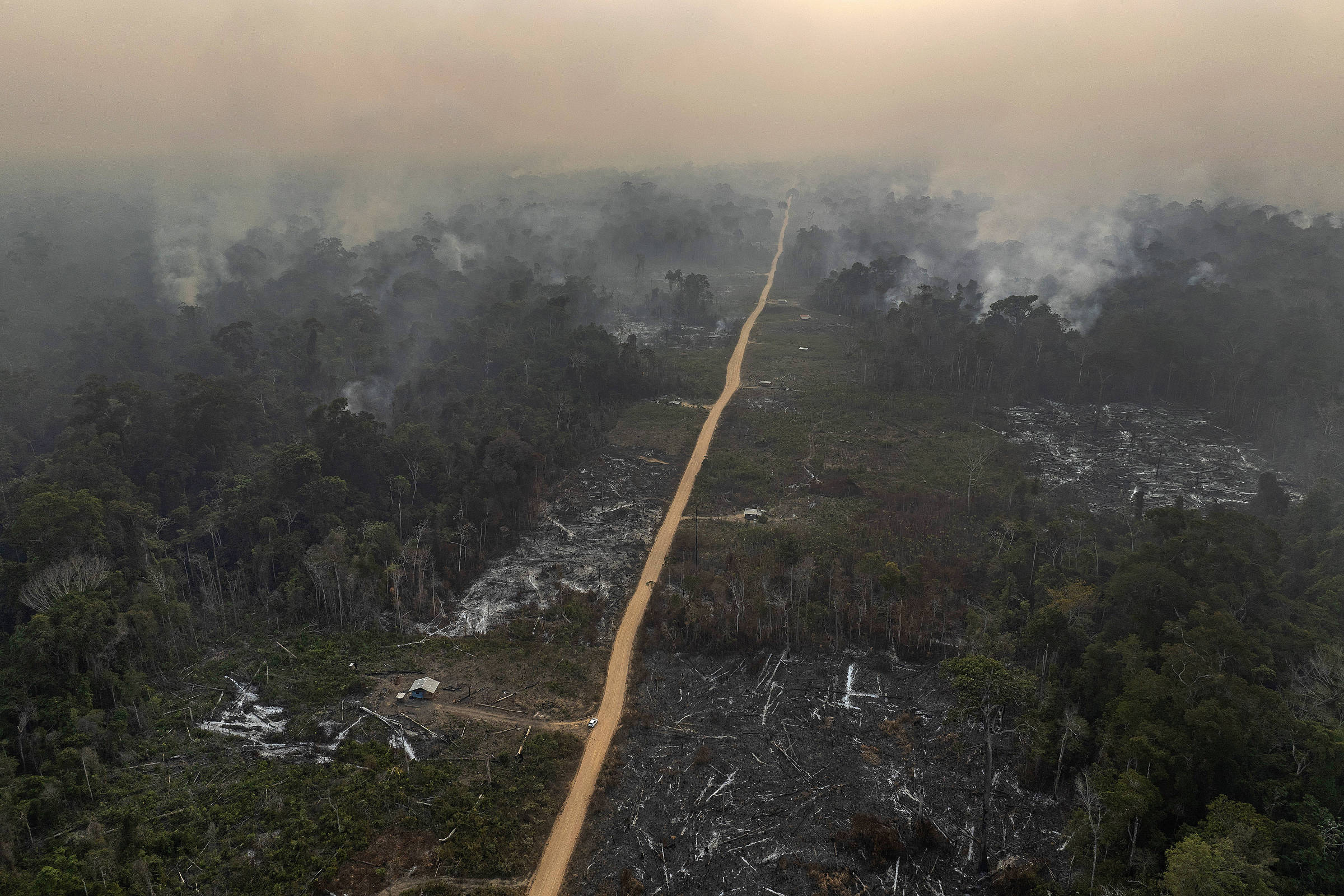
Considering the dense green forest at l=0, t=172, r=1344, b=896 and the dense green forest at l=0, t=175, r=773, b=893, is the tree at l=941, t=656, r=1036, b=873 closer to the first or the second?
the dense green forest at l=0, t=172, r=1344, b=896

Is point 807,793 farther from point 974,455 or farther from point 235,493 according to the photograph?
point 235,493

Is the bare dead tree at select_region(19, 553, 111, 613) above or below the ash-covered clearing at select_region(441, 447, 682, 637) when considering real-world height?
above

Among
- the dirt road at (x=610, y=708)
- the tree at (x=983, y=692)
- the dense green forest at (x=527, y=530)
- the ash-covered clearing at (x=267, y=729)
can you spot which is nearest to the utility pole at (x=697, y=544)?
the dense green forest at (x=527, y=530)

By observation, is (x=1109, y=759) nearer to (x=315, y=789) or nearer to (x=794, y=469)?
(x=315, y=789)

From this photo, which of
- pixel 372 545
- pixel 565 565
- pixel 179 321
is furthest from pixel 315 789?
pixel 179 321

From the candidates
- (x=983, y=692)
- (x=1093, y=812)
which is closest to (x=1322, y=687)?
(x=1093, y=812)

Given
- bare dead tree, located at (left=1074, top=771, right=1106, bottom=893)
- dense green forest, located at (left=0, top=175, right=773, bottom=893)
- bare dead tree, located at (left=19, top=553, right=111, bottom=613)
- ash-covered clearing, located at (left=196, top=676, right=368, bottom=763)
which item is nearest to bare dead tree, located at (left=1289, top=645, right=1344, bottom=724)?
bare dead tree, located at (left=1074, top=771, right=1106, bottom=893)
